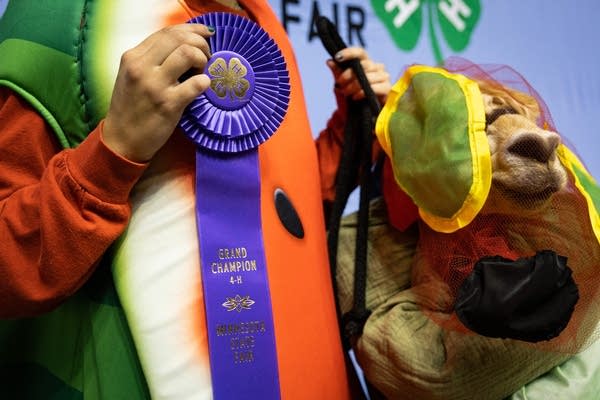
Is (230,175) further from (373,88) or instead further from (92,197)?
(373,88)

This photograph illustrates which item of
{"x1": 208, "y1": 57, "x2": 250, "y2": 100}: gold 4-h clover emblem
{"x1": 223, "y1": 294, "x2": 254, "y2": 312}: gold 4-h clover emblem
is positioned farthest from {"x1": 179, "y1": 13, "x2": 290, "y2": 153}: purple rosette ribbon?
{"x1": 223, "y1": 294, "x2": 254, "y2": 312}: gold 4-h clover emblem

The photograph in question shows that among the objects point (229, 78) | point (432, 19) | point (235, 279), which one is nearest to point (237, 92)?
point (229, 78)

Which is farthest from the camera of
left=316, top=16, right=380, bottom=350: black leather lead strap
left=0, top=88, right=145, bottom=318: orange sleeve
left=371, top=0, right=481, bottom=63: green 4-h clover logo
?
left=371, top=0, right=481, bottom=63: green 4-h clover logo

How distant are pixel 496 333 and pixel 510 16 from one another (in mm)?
865

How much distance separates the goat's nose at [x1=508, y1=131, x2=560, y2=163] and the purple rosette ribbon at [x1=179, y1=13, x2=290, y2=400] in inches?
6.6

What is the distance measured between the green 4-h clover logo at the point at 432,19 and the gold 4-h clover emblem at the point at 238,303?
0.68m

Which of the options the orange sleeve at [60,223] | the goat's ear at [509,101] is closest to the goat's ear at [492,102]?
the goat's ear at [509,101]

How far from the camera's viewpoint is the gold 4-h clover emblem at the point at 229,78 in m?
0.45

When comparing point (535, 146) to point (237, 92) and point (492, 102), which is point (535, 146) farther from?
point (237, 92)

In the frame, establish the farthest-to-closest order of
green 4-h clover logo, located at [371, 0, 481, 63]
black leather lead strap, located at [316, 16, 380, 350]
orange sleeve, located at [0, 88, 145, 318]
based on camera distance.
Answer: green 4-h clover logo, located at [371, 0, 481, 63] → black leather lead strap, located at [316, 16, 380, 350] → orange sleeve, located at [0, 88, 145, 318]

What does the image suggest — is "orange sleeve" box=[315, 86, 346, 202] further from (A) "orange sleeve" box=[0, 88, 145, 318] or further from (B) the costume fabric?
(A) "orange sleeve" box=[0, 88, 145, 318]

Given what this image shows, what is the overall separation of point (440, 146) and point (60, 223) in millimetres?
256

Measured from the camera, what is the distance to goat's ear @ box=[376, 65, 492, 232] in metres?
0.45

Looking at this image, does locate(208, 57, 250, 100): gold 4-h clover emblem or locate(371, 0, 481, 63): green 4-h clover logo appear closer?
locate(208, 57, 250, 100): gold 4-h clover emblem
